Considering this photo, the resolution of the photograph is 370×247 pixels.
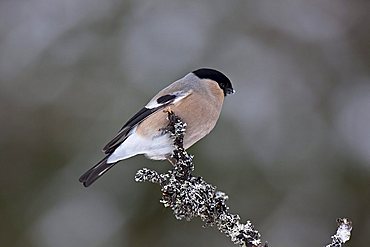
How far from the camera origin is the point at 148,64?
15.7 ft

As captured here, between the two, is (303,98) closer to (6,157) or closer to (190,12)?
(190,12)

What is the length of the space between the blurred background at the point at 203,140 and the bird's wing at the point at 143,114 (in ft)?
4.05

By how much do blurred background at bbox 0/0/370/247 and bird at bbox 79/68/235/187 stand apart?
1233mm

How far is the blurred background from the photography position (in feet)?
13.6

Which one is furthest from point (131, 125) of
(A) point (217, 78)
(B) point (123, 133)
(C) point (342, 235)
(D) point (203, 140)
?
(D) point (203, 140)

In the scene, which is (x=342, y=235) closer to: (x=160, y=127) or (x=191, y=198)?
(x=191, y=198)

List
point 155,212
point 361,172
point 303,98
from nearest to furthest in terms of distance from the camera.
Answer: point 155,212, point 361,172, point 303,98

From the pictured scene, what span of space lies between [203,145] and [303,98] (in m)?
0.93

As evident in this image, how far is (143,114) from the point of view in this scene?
104 inches

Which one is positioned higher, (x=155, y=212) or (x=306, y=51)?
(x=306, y=51)

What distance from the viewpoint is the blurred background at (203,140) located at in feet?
13.6

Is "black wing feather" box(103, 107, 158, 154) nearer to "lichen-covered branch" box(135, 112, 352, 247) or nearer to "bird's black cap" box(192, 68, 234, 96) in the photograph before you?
"bird's black cap" box(192, 68, 234, 96)

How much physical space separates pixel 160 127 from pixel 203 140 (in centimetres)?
165

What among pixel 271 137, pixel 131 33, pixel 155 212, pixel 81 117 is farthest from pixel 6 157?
pixel 271 137
